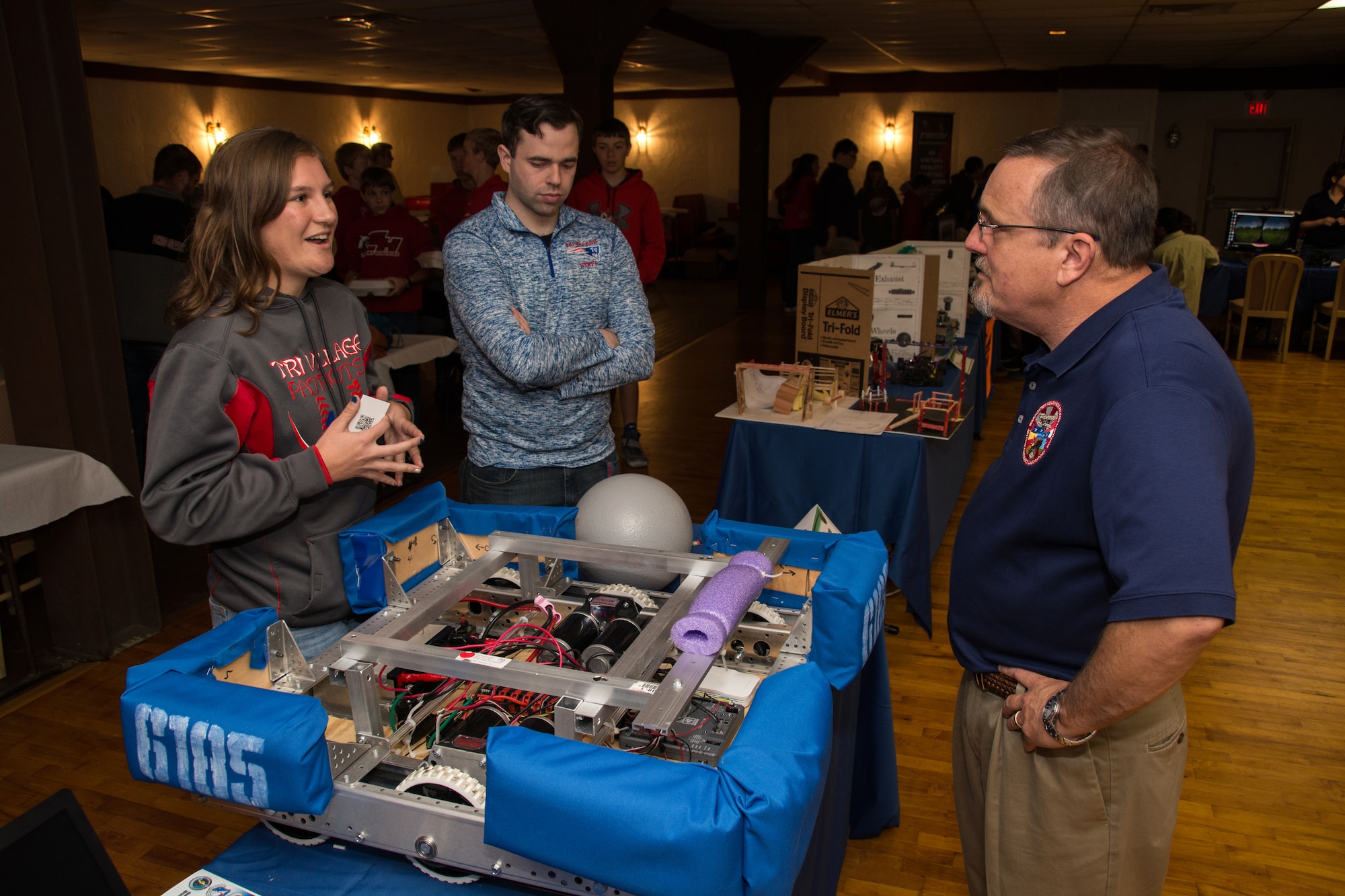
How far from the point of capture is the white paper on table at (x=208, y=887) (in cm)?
105

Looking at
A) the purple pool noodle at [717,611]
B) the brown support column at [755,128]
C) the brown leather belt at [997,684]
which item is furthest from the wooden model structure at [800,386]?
the brown support column at [755,128]

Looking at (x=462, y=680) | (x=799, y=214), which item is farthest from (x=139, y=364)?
Answer: (x=799, y=214)

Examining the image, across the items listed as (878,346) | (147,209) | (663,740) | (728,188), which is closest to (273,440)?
(663,740)

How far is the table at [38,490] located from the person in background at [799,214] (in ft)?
23.5

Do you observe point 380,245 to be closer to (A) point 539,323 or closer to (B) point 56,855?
(A) point 539,323

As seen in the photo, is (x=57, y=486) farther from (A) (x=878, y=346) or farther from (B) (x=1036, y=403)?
(A) (x=878, y=346)

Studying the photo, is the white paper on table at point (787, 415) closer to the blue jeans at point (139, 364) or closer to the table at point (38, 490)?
the table at point (38, 490)

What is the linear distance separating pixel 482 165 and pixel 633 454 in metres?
1.92

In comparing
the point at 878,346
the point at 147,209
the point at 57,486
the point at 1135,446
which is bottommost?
the point at 57,486

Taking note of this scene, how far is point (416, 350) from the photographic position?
16.1 feet

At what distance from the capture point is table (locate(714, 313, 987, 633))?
3.07 m

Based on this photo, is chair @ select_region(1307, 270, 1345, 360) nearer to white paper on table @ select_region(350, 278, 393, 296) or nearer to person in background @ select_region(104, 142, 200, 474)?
white paper on table @ select_region(350, 278, 393, 296)

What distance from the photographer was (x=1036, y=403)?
1301 mm

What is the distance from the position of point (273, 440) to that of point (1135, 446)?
4.02ft
